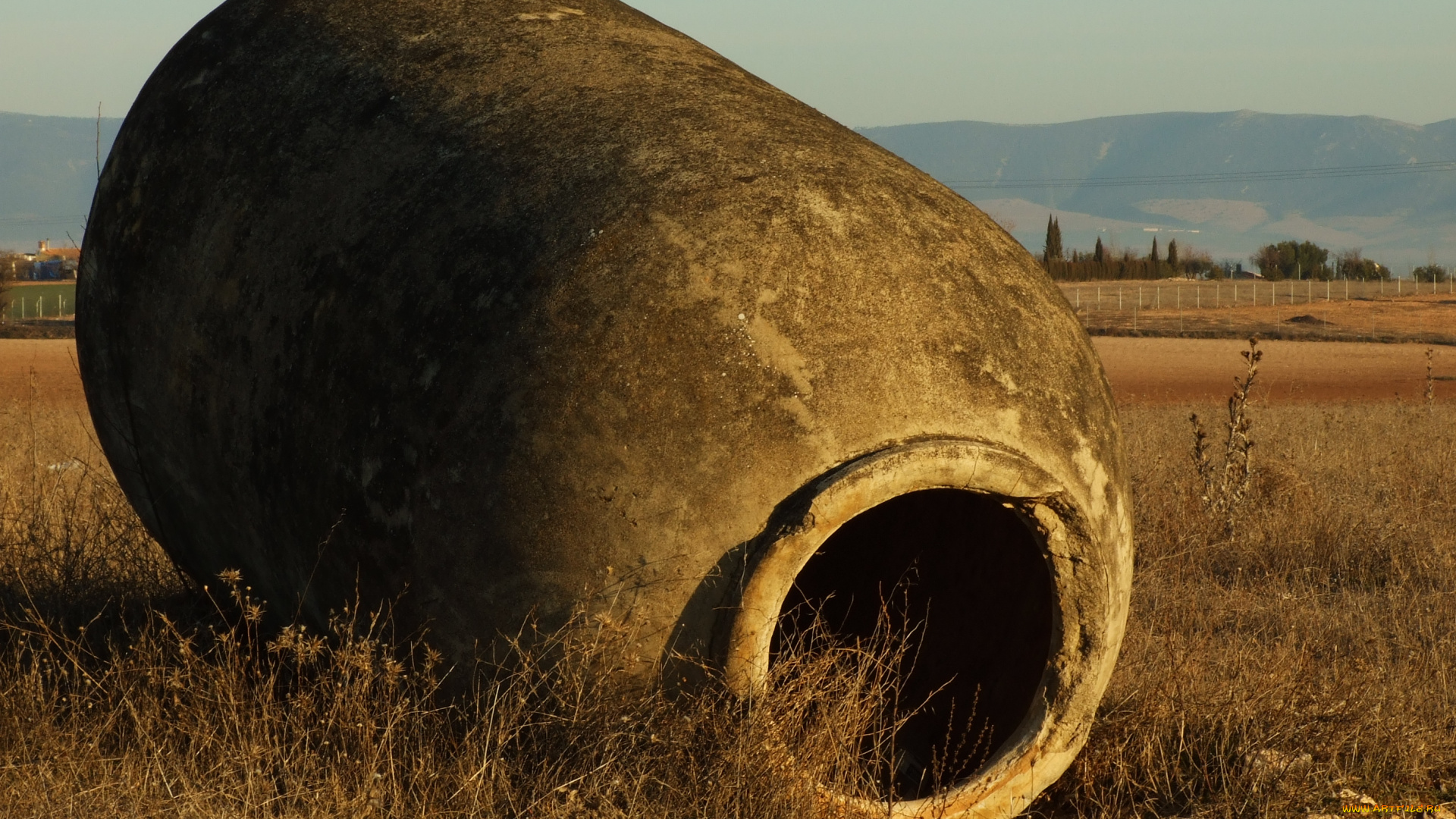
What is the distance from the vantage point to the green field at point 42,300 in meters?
38.4

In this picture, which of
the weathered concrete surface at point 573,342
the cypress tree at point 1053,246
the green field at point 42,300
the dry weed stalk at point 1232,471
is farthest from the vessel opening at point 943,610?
the cypress tree at point 1053,246

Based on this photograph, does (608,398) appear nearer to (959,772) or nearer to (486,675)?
(486,675)

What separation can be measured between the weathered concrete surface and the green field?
109 ft

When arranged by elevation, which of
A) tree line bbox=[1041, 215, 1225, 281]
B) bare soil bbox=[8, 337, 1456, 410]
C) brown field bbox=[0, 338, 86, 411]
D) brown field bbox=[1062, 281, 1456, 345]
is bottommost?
brown field bbox=[0, 338, 86, 411]

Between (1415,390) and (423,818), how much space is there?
18.4 metres

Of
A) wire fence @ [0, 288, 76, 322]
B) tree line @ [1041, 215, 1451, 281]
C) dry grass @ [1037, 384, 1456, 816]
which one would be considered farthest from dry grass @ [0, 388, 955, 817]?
tree line @ [1041, 215, 1451, 281]

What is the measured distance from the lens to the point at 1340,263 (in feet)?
199

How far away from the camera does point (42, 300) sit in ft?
152

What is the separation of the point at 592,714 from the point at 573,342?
859 millimetres

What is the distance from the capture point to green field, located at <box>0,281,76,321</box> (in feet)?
126

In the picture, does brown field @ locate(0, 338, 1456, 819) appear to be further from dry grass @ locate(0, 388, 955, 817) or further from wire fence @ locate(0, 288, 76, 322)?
wire fence @ locate(0, 288, 76, 322)

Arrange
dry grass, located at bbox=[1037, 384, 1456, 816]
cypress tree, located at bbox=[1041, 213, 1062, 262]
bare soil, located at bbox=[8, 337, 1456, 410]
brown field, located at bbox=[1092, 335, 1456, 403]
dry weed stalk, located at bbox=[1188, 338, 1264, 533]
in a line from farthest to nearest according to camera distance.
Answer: cypress tree, located at bbox=[1041, 213, 1062, 262]
brown field, located at bbox=[1092, 335, 1456, 403]
bare soil, located at bbox=[8, 337, 1456, 410]
dry weed stalk, located at bbox=[1188, 338, 1264, 533]
dry grass, located at bbox=[1037, 384, 1456, 816]

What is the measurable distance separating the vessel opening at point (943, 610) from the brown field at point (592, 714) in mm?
236

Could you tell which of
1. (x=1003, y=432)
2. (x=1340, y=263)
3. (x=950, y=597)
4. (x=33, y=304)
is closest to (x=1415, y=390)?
(x=950, y=597)
